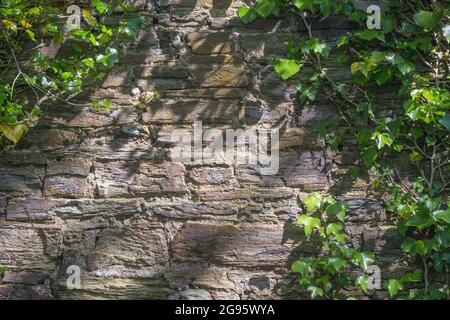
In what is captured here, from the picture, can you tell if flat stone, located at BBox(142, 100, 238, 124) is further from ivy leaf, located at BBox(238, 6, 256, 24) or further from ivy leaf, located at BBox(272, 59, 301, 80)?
ivy leaf, located at BBox(238, 6, 256, 24)

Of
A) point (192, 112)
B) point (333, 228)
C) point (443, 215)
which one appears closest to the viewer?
point (443, 215)

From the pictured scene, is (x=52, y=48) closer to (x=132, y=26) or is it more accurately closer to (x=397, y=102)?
(x=132, y=26)

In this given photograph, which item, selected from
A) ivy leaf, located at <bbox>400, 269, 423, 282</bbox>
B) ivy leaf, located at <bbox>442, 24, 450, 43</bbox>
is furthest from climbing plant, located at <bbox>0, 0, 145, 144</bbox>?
ivy leaf, located at <bbox>400, 269, 423, 282</bbox>

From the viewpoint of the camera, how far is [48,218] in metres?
2.58

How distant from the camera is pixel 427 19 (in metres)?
2.57

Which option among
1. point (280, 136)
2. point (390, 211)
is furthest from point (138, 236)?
point (390, 211)

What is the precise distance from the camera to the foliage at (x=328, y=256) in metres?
2.40

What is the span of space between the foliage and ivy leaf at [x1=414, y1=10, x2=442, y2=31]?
35.7 inches

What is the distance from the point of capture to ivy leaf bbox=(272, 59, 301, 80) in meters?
2.62

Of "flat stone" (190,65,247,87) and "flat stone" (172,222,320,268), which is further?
"flat stone" (190,65,247,87)
